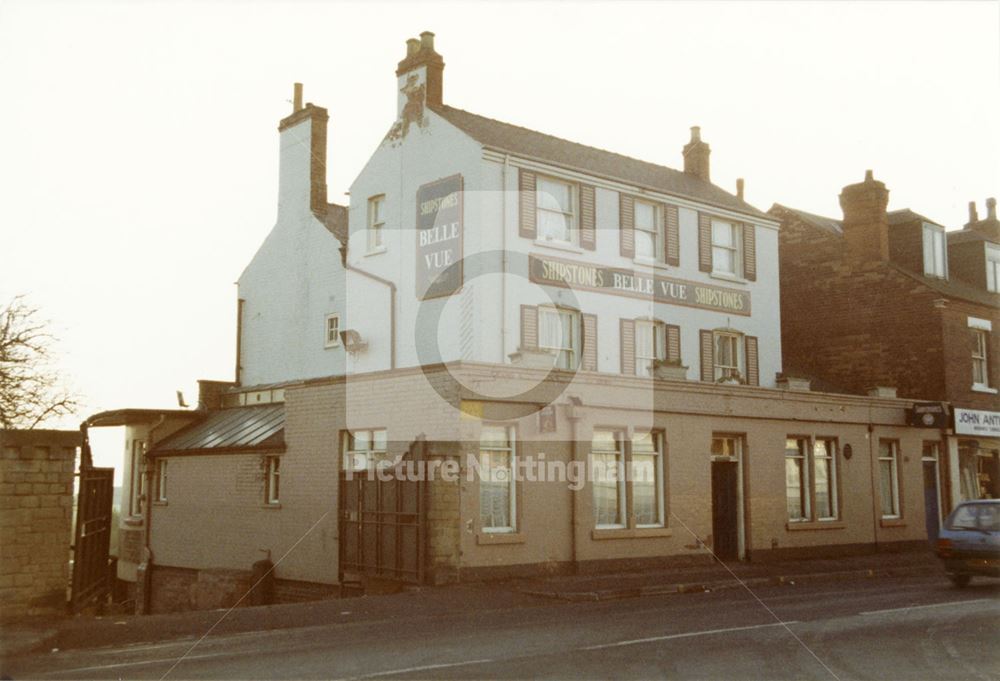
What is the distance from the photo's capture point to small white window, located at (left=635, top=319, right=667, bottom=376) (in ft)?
92.5

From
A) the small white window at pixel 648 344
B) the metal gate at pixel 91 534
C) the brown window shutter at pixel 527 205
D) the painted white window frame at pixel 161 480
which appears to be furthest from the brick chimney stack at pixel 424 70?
the metal gate at pixel 91 534

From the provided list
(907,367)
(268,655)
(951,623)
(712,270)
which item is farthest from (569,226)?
(268,655)

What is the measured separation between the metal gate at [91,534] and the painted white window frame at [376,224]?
10474 millimetres

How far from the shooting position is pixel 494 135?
27.7 meters

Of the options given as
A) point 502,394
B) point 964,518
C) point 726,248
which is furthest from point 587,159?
point 964,518

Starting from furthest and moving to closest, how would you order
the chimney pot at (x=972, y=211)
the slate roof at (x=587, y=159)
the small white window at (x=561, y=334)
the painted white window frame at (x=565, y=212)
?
the chimney pot at (x=972, y=211) → the slate roof at (x=587, y=159) → the painted white window frame at (x=565, y=212) → the small white window at (x=561, y=334)

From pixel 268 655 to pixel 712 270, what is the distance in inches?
880

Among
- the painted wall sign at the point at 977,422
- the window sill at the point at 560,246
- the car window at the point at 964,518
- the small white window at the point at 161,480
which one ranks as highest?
the window sill at the point at 560,246

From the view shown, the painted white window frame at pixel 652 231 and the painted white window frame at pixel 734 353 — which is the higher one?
the painted white window frame at pixel 652 231

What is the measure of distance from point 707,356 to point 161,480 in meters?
16.8

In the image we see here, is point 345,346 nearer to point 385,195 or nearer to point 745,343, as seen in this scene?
point 385,195

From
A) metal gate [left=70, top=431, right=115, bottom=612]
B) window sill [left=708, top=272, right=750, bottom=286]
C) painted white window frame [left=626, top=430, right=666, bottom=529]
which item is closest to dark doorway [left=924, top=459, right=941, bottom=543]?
window sill [left=708, top=272, right=750, bottom=286]

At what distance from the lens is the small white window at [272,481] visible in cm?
2383

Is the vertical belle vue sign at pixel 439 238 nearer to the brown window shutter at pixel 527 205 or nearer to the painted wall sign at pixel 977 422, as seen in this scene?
the brown window shutter at pixel 527 205
